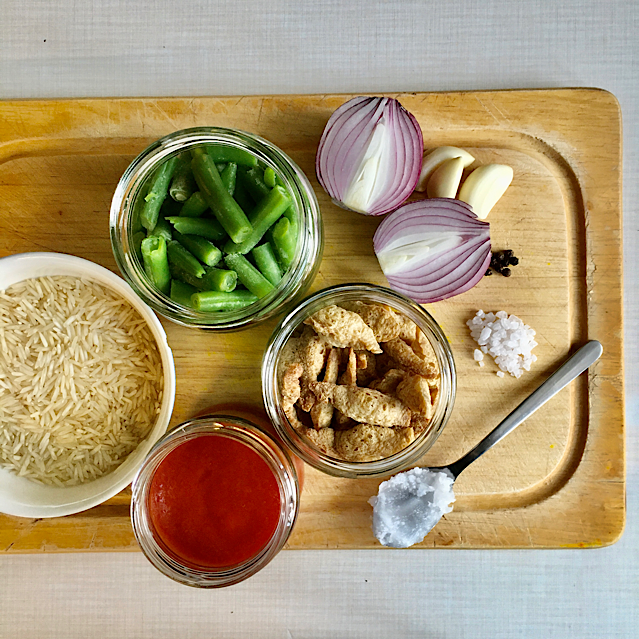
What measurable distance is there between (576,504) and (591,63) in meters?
1.00

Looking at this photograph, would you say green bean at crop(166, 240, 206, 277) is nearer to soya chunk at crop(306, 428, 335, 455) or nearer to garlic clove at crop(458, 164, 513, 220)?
soya chunk at crop(306, 428, 335, 455)

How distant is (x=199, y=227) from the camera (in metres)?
1.03

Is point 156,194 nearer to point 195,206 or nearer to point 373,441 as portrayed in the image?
point 195,206

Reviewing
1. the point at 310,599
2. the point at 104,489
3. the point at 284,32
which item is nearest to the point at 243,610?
the point at 310,599

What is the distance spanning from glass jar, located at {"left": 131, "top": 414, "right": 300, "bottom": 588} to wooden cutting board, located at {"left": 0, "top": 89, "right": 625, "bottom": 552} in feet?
0.55

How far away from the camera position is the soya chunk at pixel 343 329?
1030 millimetres

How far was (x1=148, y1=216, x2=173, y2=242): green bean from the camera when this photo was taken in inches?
41.1

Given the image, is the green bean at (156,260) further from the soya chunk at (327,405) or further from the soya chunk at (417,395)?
the soya chunk at (417,395)

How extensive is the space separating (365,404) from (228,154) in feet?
1.70

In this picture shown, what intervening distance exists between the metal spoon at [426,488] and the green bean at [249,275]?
1.56 ft

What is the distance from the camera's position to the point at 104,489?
1157mm

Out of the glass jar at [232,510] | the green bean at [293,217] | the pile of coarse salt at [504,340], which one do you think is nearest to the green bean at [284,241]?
the green bean at [293,217]

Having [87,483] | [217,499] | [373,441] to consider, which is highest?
[373,441]

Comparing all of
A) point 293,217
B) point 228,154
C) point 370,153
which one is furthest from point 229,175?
point 370,153
